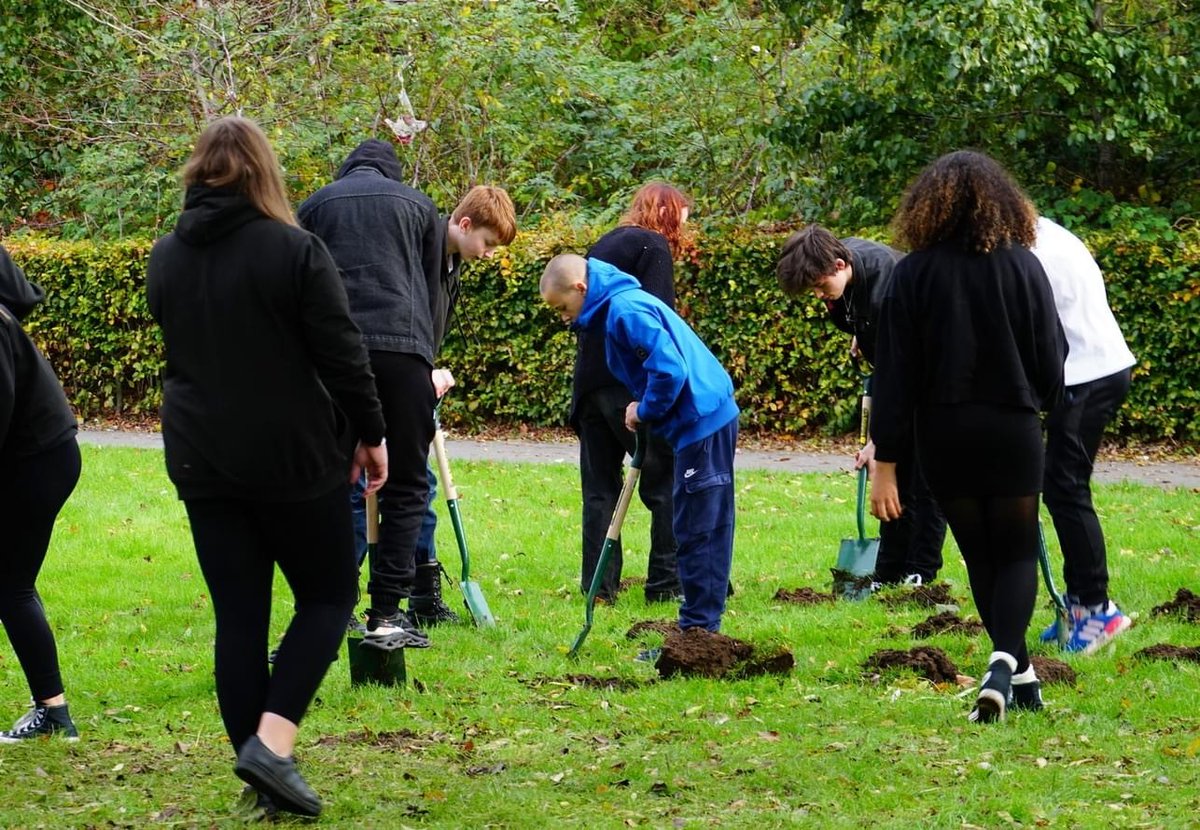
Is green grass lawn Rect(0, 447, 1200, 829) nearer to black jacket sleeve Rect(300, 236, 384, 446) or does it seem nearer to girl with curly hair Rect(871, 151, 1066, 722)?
girl with curly hair Rect(871, 151, 1066, 722)

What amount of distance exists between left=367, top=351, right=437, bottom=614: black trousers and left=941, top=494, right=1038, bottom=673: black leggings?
2.07m

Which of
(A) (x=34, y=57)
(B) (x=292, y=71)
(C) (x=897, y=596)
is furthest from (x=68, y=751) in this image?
(A) (x=34, y=57)

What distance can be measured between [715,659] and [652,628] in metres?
0.87

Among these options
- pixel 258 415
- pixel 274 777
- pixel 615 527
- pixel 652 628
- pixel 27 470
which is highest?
pixel 258 415

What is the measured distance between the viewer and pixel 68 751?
503cm

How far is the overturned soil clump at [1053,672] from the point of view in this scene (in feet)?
18.4

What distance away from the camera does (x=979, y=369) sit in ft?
15.9

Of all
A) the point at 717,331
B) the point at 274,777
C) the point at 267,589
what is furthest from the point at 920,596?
the point at 717,331

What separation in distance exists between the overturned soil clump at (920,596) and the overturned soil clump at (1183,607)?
3.05ft

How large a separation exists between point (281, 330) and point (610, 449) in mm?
3499

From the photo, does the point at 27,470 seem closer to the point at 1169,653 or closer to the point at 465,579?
the point at 465,579

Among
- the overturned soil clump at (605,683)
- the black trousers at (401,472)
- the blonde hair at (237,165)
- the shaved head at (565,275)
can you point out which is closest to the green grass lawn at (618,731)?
the overturned soil clump at (605,683)

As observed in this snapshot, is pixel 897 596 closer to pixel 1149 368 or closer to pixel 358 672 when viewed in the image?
pixel 358 672

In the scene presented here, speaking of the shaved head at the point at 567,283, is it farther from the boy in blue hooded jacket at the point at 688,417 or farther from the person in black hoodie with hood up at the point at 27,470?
the person in black hoodie with hood up at the point at 27,470
